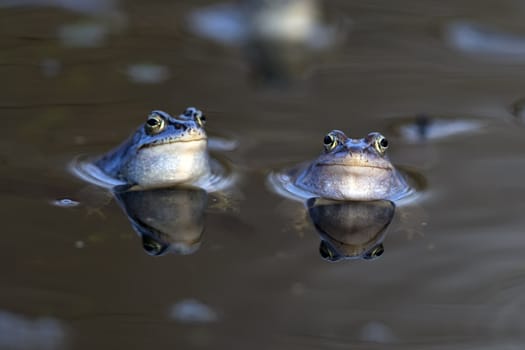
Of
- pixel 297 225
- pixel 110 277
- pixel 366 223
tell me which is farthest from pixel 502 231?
pixel 110 277

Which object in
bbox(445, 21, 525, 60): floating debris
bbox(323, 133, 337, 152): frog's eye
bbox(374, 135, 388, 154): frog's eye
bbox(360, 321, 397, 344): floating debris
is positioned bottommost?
bbox(360, 321, 397, 344): floating debris

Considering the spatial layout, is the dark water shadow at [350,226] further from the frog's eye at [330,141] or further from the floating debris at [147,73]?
the floating debris at [147,73]

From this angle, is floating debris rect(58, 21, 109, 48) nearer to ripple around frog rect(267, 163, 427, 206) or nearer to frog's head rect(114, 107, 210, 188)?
frog's head rect(114, 107, 210, 188)

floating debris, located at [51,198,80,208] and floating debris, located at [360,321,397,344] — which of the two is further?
floating debris, located at [51,198,80,208]

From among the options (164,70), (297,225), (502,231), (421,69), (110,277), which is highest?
(421,69)

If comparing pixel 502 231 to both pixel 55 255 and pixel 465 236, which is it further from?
pixel 55 255

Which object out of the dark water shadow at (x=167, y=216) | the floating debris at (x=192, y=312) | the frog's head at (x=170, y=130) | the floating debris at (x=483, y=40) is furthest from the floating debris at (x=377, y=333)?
the floating debris at (x=483, y=40)

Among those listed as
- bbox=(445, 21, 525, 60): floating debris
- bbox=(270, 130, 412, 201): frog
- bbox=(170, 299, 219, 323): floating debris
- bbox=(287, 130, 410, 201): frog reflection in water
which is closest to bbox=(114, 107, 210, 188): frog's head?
bbox=(270, 130, 412, 201): frog
